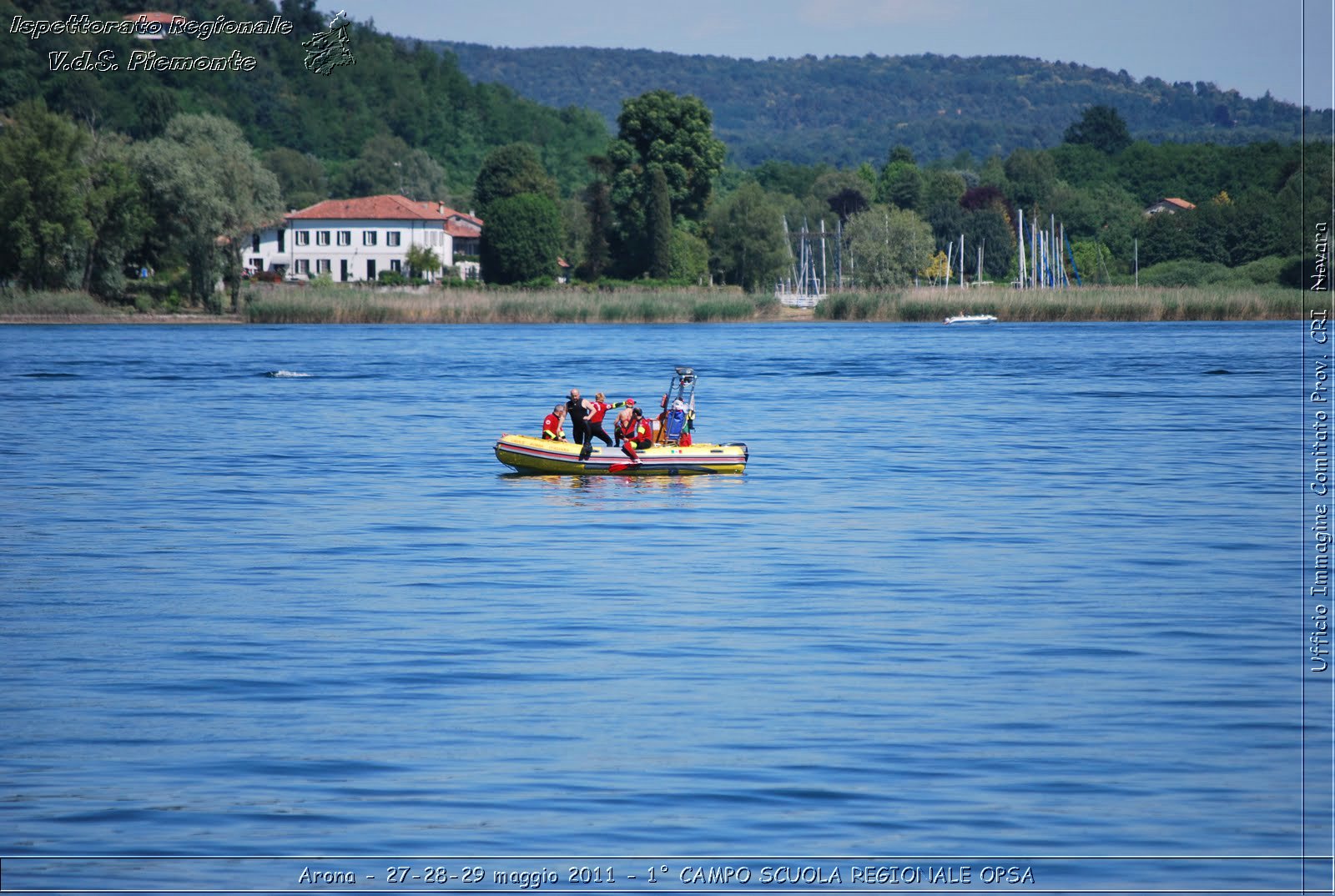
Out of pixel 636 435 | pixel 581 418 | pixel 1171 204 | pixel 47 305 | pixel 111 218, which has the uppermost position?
pixel 1171 204

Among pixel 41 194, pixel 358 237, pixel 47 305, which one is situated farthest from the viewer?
pixel 358 237

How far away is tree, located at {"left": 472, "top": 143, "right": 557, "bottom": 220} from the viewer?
12825 centimetres

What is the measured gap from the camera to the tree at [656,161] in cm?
10788

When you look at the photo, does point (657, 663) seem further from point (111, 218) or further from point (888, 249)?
point (888, 249)

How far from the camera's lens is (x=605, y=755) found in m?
11.8

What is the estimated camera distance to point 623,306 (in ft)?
286

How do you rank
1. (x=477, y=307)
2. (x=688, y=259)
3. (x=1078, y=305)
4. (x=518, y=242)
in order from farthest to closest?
(x=518, y=242)
(x=688, y=259)
(x=477, y=307)
(x=1078, y=305)

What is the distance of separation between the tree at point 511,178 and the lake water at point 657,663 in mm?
95326

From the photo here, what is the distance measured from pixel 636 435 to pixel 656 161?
86272mm

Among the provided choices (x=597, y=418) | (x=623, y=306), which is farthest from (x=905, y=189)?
(x=597, y=418)

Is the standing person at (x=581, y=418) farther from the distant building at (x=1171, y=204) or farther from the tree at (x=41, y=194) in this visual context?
the distant building at (x=1171, y=204)

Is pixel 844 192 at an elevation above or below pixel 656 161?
above

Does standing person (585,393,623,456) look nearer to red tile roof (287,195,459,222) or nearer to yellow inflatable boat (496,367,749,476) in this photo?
yellow inflatable boat (496,367,749,476)

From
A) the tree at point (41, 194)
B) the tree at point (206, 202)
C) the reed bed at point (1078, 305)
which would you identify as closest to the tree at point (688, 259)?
the reed bed at point (1078, 305)
